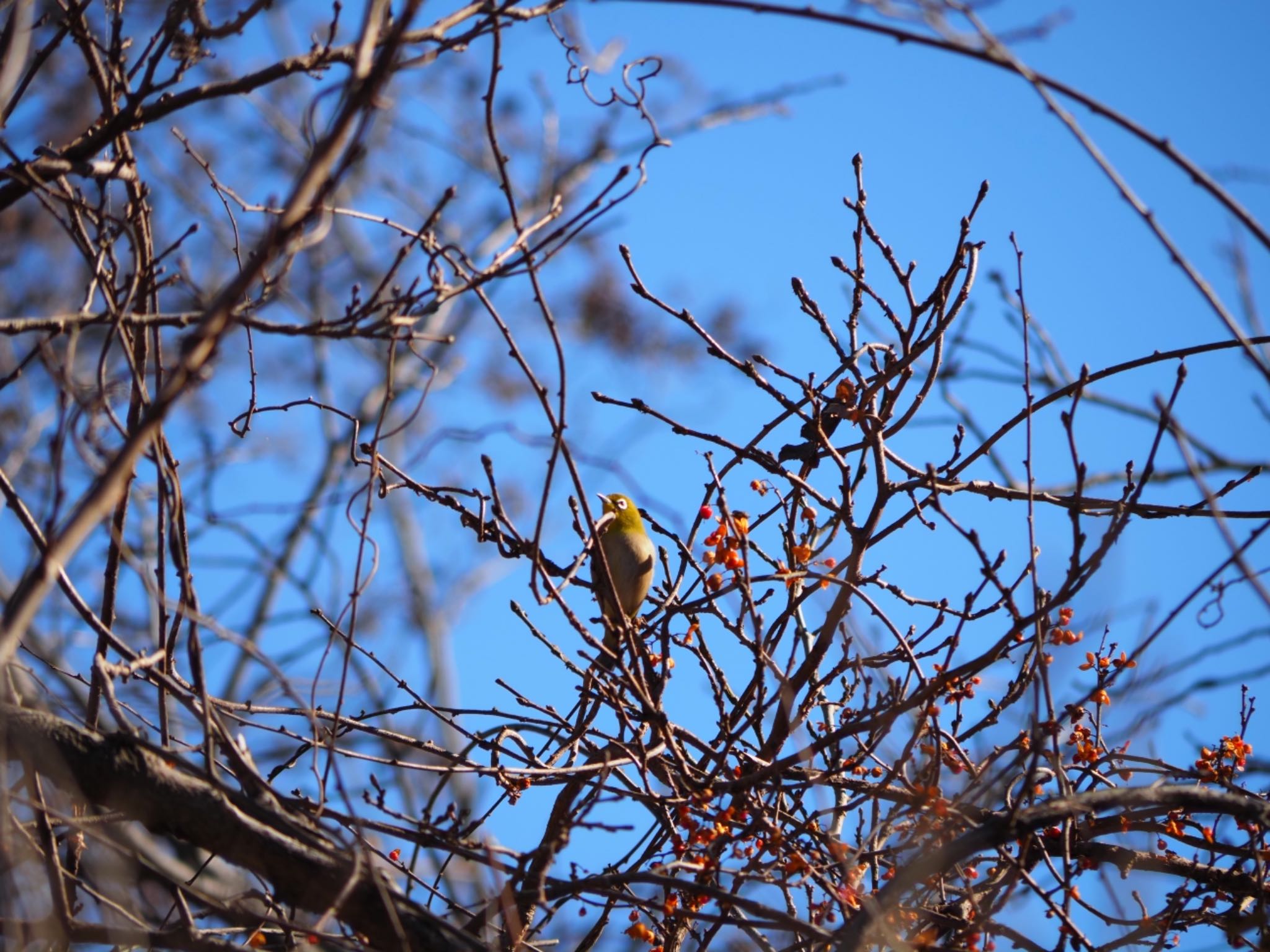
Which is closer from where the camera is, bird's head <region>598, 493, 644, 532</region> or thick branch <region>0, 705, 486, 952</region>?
thick branch <region>0, 705, 486, 952</region>

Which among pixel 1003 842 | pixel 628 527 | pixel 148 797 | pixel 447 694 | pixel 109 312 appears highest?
pixel 447 694

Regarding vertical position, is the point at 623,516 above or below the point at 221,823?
above

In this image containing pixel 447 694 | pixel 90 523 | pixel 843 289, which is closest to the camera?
pixel 90 523

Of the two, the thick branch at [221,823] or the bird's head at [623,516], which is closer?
the thick branch at [221,823]

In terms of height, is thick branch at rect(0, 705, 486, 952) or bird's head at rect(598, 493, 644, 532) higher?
bird's head at rect(598, 493, 644, 532)

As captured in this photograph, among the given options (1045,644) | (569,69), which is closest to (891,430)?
(1045,644)

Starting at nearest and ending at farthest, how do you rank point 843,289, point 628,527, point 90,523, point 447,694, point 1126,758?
point 90,523, point 1126,758, point 843,289, point 628,527, point 447,694

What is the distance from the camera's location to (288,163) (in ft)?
48.4

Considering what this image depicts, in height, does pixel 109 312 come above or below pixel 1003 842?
above

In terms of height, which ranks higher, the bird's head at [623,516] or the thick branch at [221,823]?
the bird's head at [623,516]

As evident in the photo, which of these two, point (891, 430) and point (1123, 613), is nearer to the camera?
point (891, 430)

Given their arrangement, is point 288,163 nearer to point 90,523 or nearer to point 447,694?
point 447,694

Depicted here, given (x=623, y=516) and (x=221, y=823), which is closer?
(x=221, y=823)

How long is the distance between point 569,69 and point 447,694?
1225 centimetres
